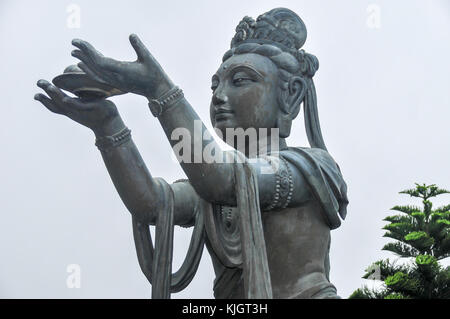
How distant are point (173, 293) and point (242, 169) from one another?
1325mm

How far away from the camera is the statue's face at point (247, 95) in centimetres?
751

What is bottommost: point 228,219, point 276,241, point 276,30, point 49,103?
point 276,241

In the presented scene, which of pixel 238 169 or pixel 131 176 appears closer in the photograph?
pixel 238 169

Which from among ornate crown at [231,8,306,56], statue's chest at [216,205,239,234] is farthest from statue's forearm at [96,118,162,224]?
ornate crown at [231,8,306,56]

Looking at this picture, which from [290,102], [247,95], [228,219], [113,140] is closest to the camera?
[113,140]

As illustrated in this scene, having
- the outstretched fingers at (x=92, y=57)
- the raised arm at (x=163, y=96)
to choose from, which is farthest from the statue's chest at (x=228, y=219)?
the outstretched fingers at (x=92, y=57)

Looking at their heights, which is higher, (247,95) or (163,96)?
(247,95)

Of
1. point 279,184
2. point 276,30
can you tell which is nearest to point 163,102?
point 279,184

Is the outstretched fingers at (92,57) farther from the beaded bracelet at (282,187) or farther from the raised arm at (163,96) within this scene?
the beaded bracelet at (282,187)

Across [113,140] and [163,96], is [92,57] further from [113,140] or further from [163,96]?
[113,140]

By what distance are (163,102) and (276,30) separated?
188 cm

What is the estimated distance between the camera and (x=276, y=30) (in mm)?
7855

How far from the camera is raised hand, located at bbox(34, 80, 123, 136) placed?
21.7ft

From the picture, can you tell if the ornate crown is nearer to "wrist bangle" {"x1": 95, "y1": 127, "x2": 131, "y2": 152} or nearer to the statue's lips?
the statue's lips
